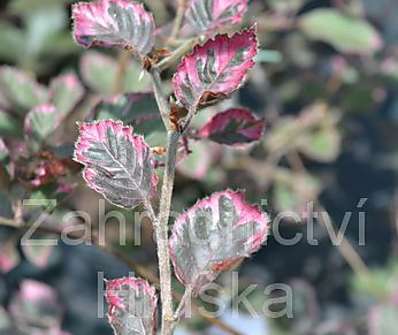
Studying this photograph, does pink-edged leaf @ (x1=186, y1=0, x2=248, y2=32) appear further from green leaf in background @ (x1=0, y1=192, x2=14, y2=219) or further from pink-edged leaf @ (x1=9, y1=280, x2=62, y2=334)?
pink-edged leaf @ (x1=9, y1=280, x2=62, y2=334)

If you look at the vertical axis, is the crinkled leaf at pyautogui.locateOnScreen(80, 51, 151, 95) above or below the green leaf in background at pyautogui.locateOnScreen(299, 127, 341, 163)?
above

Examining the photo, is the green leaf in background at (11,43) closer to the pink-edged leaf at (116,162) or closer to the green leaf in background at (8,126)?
the green leaf in background at (8,126)

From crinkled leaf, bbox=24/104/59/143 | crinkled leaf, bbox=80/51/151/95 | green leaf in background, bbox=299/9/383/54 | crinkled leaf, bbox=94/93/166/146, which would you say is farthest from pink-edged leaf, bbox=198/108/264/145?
green leaf in background, bbox=299/9/383/54

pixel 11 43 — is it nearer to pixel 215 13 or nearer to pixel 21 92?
pixel 21 92

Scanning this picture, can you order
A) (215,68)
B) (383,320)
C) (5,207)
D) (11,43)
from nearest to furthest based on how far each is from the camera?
(215,68), (5,207), (383,320), (11,43)

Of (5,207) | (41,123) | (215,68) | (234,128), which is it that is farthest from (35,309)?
(215,68)

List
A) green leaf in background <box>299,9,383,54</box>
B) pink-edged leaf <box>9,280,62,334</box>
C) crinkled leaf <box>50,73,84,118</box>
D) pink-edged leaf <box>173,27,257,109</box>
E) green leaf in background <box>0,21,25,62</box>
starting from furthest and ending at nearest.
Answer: green leaf in background <box>0,21,25,62</box>, green leaf in background <box>299,9,383,54</box>, pink-edged leaf <box>9,280,62,334</box>, crinkled leaf <box>50,73,84,118</box>, pink-edged leaf <box>173,27,257,109</box>

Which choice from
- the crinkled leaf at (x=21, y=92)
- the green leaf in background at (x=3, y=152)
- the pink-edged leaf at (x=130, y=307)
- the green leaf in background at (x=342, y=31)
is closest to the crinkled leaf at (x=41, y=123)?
the green leaf in background at (x=3, y=152)
